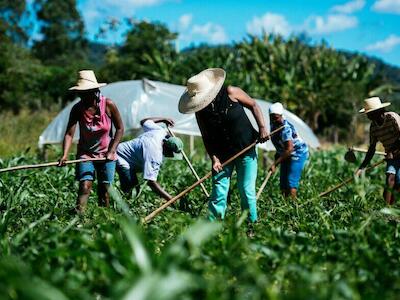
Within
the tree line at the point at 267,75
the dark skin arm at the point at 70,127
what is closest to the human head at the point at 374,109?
the dark skin arm at the point at 70,127

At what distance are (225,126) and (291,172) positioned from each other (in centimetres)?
243

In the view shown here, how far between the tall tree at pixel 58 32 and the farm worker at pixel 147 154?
52.1 metres

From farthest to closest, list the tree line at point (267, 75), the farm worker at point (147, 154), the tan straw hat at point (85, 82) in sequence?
the tree line at point (267, 75)
the farm worker at point (147, 154)
the tan straw hat at point (85, 82)

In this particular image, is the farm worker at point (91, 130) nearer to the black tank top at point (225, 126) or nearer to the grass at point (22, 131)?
the black tank top at point (225, 126)

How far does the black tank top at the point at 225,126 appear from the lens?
572cm

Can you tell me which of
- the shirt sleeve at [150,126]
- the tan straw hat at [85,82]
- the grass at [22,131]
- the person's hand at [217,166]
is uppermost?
the tan straw hat at [85,82]

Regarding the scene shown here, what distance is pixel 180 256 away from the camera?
2678 millimetres

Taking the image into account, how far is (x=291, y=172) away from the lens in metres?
8.02

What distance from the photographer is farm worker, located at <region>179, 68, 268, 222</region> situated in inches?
226

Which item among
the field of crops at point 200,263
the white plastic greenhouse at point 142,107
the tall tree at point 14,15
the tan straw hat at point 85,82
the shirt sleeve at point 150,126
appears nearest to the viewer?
the field of crops at point 200,263

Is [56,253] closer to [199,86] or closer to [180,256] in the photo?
[180,256]

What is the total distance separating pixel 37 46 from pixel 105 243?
5848 centimetres

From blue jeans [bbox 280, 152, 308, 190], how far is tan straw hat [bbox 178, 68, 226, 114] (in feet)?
A: 8.05

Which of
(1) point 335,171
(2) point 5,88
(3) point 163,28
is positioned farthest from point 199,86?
(3) point 163,28
